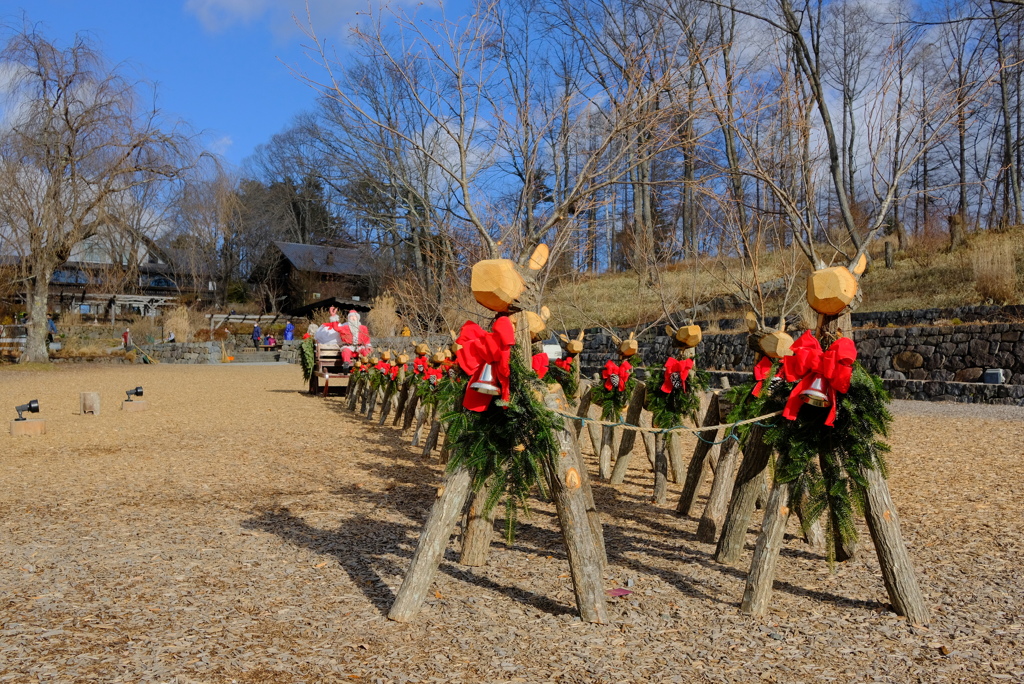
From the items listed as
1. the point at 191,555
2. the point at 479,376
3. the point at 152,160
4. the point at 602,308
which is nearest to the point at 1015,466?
the point at 479,376

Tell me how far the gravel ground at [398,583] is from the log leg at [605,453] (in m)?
0.33

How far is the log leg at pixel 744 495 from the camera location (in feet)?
12.9

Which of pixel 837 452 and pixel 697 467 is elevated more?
pixel 837 452

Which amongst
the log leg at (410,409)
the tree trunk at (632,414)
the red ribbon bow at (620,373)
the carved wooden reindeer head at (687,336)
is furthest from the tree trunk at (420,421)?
the carved wooden reindeer head at (687,336)

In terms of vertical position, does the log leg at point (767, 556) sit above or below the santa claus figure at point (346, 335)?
below

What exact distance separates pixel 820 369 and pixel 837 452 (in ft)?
1.45

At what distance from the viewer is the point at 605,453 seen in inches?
263

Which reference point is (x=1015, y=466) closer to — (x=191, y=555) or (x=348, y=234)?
(x=191, y=555)

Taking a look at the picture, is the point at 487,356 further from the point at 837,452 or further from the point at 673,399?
the point at 673,399

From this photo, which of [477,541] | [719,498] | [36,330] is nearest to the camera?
[477,541]

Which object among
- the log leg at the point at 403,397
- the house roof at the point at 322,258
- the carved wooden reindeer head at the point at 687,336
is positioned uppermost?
the house roof at the point at 322,258

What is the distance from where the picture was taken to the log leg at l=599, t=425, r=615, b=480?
6609 mm

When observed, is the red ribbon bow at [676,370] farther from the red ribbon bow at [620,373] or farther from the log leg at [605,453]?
the log leg at [605,453]

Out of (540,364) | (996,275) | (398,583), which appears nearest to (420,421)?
(398,583)
